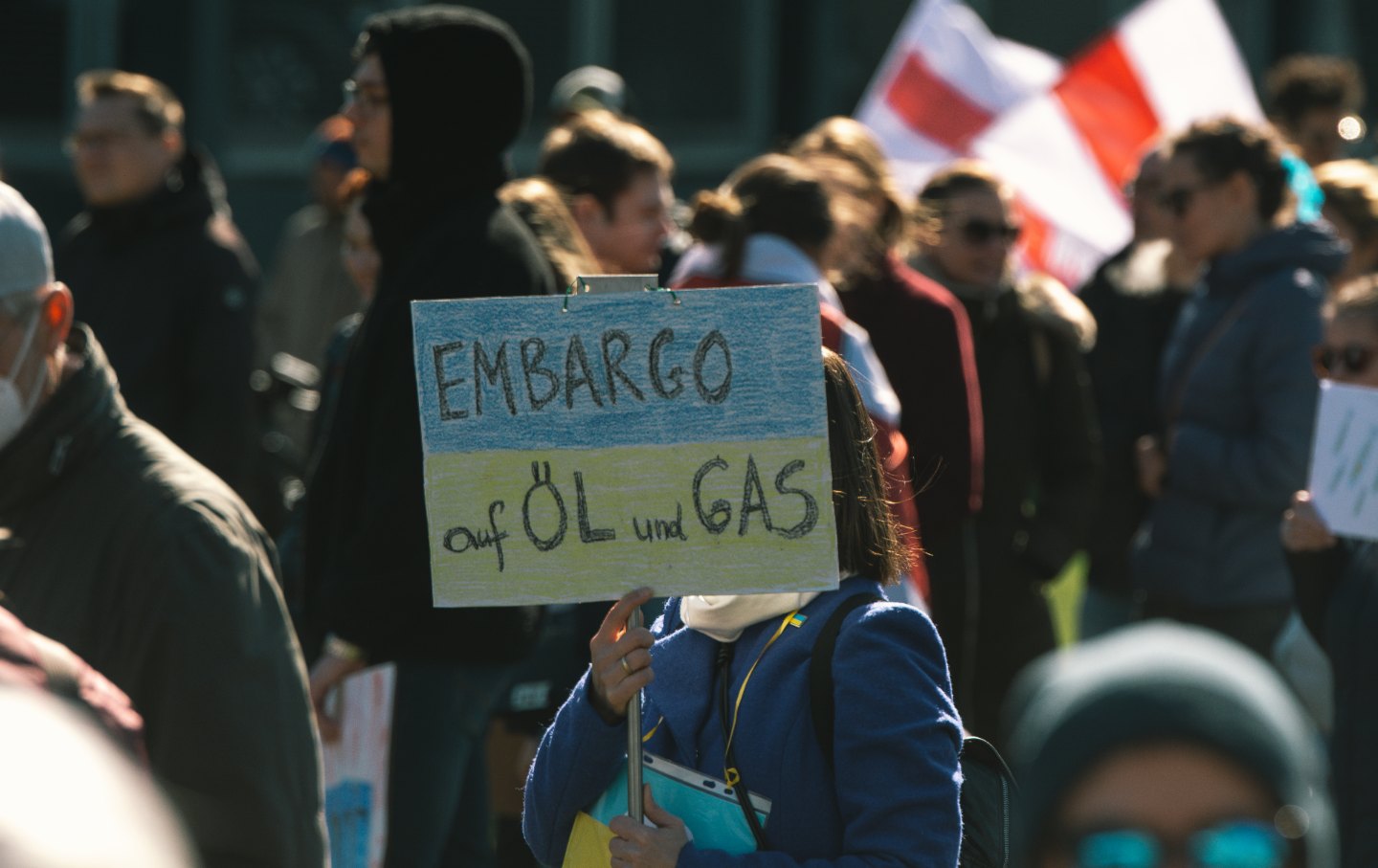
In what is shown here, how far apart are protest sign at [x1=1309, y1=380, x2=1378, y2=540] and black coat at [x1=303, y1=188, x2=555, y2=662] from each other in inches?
60.2

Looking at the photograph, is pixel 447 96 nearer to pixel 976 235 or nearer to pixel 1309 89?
pixel 976 235

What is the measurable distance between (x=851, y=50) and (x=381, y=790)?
11019 millimetres

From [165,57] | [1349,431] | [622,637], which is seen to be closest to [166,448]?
[622,637]

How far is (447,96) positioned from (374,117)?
0.50 ft

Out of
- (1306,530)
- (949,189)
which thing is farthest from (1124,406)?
(1306,530)

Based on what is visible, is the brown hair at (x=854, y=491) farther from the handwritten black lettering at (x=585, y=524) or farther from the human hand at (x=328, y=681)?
the human hand at (x=328, y=681)

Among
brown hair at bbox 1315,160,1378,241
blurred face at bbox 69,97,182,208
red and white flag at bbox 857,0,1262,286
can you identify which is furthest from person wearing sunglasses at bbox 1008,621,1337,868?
red and white flag at bbox 857,0,1262,286

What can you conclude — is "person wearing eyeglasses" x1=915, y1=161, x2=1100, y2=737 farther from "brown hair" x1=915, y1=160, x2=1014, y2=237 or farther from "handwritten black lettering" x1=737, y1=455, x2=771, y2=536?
"handwritten black lettering" x1=737, y1=455, x2=771, y2=536

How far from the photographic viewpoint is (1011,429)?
611cm

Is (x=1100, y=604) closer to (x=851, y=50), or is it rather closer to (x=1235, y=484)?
(x=1235, y=484)

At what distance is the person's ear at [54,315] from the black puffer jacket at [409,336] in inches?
40.2

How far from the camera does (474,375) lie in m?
2.59

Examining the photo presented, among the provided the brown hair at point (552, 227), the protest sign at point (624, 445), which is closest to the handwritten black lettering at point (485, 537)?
the protest sign at point (624, 445)

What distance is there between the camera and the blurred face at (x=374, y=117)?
4160 mm
